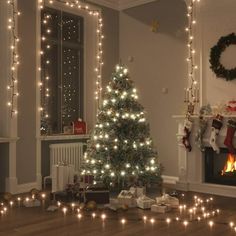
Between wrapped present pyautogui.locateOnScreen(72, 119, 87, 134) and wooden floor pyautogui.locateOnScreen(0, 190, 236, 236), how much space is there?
2.17m

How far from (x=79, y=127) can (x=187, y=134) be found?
1.85m

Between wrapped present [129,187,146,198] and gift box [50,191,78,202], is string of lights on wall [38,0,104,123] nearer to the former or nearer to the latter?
gift box [50,191,78,202]

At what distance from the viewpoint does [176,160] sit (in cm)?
630

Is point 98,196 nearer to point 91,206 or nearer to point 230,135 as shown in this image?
point 91,206

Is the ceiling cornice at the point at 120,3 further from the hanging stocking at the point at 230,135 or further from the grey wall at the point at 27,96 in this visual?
the hanging stocking at the point at 230,135

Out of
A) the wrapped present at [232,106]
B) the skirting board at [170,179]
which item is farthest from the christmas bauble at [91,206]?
the wrapped present at [232,106]

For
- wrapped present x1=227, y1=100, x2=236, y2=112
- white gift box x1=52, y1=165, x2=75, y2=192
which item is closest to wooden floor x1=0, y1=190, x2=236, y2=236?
white gift box x1=52, y1=165, x2=75, y2=192

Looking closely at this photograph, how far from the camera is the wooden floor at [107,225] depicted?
3.60m

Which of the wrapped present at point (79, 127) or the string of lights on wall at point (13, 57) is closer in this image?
the string of lights on wall at point (13, 57)

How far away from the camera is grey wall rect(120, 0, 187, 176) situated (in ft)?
20.6

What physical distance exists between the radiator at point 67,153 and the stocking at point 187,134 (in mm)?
1706

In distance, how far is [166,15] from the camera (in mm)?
6430

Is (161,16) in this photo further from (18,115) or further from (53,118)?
(18,115)

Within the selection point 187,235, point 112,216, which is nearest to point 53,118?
point 112,216
